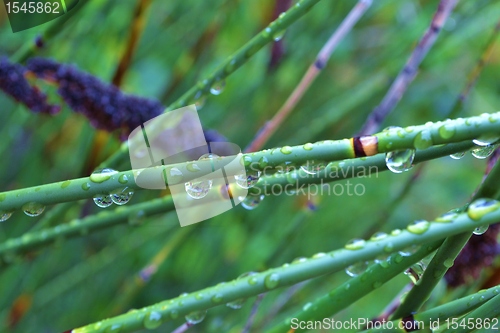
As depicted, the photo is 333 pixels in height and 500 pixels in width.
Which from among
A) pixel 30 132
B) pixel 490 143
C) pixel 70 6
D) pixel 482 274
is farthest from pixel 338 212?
pixel 490 143

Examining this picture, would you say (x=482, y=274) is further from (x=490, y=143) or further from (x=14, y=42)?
(x=14, y=42)

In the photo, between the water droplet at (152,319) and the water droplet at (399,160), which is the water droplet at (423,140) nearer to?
the water droplet at (399,160)

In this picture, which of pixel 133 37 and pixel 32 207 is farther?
pixel 133 37

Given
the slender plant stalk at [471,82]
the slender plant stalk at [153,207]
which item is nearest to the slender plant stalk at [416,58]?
the slender plant stalk at [471,82]

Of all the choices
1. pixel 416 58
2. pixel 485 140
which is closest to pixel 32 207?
pixel 485 140

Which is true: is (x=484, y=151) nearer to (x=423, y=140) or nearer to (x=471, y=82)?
(x=423, y=140)
